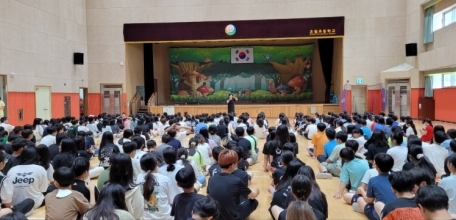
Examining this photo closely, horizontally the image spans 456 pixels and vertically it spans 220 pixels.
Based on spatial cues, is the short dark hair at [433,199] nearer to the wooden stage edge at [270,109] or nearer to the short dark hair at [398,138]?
the short dark hair at [398,138]

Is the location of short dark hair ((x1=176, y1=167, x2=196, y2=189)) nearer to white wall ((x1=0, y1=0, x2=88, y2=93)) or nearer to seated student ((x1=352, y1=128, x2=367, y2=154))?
seated student ((x1=352, y1=128, x2=367, y2=154))

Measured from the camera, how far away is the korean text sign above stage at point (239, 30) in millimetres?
20906

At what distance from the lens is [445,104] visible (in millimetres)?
17312

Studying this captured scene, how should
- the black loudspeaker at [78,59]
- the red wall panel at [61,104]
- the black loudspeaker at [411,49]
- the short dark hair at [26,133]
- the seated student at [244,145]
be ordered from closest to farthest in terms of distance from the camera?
the short dark hair at [26,133], the seated student at [244,145], the red wall panel at [61,104], the black loudspeaker at [411,49], the black loudspeaker at [78,59]

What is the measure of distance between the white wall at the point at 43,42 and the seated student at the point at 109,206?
47.8ft

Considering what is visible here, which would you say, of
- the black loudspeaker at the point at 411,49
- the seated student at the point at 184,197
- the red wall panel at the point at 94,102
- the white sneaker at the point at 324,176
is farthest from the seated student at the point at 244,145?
the red wall panel at the point at 94,102

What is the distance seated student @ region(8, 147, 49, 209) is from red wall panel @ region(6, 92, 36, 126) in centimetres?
1197

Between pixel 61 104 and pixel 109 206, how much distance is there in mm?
17882

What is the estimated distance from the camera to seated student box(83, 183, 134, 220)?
2.74 m

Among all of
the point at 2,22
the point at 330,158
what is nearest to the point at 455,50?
the point at 330,158

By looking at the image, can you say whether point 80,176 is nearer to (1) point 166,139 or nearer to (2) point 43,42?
(1) point 166,139

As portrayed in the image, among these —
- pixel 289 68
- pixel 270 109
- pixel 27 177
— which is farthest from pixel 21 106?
pixel 289 68

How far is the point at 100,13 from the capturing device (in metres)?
22.2

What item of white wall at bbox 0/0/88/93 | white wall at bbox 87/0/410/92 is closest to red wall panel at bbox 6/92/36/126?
white wall at bbox 0/0/88/93
